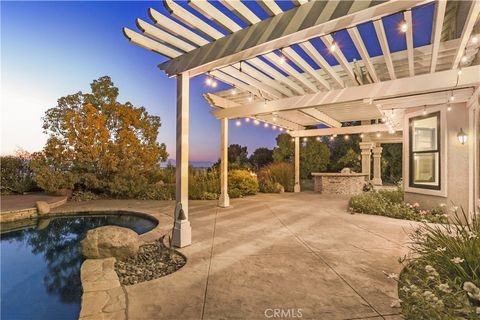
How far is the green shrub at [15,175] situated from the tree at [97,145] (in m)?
1.94

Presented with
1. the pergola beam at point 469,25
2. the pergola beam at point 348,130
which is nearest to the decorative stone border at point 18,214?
the pergola beam at point 469,25

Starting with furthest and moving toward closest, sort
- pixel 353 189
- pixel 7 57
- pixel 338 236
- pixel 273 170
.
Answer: pixel 273 170, pixel 353 189, pixel 7 57, pixel 338 236

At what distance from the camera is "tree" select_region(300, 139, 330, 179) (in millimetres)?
14375

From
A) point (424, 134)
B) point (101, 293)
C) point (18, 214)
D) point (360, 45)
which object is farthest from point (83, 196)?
point (424, 134)

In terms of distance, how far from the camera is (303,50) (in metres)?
3.92

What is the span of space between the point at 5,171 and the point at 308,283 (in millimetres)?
11868

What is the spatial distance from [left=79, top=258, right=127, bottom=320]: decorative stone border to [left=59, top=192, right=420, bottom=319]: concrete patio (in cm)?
10

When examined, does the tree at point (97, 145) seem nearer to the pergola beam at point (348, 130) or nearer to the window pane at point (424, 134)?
the pergola beam at point (348, 130)

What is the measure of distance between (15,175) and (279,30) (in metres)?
11.6

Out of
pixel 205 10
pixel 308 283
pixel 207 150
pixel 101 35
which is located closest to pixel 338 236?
pixel 308 283

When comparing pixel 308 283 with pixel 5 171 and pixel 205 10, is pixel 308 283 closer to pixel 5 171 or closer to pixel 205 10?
pixel 205 10

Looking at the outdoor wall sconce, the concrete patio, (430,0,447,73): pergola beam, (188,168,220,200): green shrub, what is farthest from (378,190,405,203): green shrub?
(188,168,220,200): green shrub

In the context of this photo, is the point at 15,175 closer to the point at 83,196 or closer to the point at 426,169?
the point at 83,196

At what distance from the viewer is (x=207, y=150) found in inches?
851
